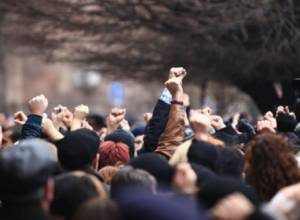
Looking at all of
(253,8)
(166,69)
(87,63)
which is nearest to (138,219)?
(253,8)

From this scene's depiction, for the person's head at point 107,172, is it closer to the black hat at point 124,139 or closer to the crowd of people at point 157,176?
the crowd of people at point 157,176

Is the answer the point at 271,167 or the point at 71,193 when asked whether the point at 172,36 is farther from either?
the point at 71,193

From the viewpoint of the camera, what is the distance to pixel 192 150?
23.9 ft

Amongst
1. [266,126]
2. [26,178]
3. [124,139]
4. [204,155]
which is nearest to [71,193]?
[26,178]

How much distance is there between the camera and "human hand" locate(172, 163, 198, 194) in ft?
20.7

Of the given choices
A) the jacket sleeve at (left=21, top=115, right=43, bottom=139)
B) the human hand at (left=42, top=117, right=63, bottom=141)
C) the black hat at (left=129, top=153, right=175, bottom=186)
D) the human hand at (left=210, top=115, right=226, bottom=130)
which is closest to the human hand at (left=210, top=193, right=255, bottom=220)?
the black hat at (left=129, top=153, right=175, bottom=186)

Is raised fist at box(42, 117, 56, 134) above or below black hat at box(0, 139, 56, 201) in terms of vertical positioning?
below

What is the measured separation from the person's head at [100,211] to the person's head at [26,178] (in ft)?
1.68

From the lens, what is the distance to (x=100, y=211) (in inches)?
221

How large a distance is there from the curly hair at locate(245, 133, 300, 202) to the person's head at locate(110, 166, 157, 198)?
0.79 meters

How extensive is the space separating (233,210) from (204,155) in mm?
1653

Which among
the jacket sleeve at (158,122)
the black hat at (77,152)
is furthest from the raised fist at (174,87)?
the black hat at (77,152)

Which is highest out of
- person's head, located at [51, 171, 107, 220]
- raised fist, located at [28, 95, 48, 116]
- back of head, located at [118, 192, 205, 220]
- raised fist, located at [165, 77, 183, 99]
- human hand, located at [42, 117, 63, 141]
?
raised fist, located at [165, 77, 183, 99]

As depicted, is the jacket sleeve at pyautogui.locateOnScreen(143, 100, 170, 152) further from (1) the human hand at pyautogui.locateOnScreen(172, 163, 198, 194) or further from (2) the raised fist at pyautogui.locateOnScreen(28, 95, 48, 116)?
(1) the human hand at pyautogui.locateOnScreen(172, 163, 198, 194)
